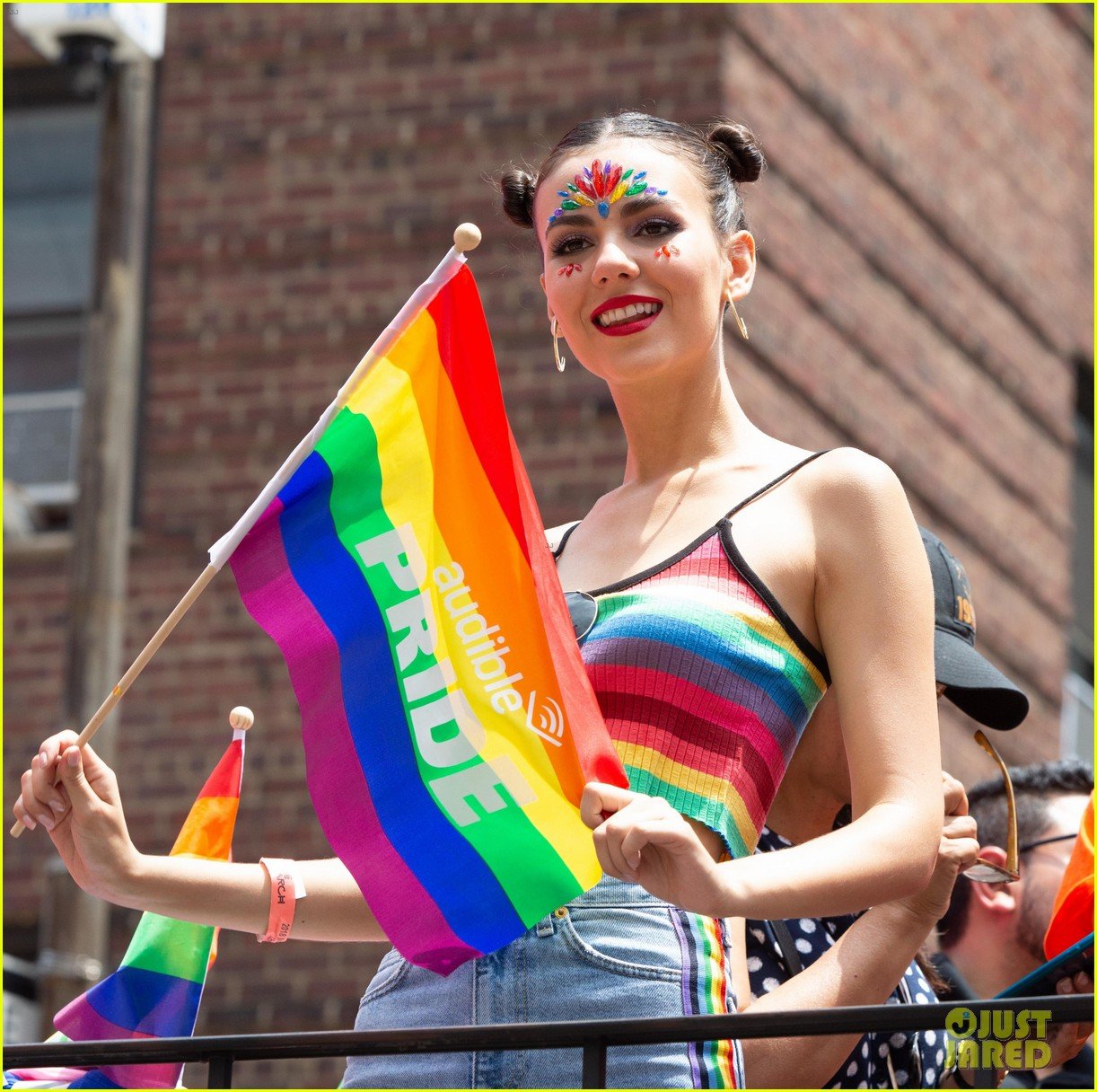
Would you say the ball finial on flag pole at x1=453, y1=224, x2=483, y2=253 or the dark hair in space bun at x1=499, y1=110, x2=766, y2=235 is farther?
the dark hair in space bun at x1=499, y1=110, x2=766, y2=235

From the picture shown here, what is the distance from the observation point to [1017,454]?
10.5m

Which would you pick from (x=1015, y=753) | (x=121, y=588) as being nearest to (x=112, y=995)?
(x=121, y=588)

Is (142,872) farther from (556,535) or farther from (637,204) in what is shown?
(637,204)

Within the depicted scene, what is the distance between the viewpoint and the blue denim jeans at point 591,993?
2.61 meters

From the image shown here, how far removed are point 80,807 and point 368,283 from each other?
5.84 m

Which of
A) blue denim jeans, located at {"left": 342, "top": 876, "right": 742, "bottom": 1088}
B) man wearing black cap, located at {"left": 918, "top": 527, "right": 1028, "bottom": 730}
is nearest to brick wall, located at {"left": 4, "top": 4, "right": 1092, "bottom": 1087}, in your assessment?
man wearing black cap, located at {"left": 918, "top": 527, "right": 1028, "bottom": 730}

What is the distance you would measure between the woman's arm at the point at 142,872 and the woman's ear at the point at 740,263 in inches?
41.4

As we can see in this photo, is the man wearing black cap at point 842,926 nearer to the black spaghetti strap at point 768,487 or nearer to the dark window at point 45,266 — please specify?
the black spaghetti strap at point 768,487

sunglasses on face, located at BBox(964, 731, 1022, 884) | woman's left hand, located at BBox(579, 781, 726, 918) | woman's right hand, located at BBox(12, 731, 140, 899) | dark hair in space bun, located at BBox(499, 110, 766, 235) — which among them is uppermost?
dark hair in space bun, located at BBox(499, 110, 766, 235)

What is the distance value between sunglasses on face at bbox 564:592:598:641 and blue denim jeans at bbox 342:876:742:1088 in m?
0.37

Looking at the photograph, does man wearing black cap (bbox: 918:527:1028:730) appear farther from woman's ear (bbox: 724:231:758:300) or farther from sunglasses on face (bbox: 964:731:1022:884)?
woman's ear (bbox: 724:231:758:300)

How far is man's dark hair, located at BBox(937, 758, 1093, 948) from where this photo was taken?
484 centimetres

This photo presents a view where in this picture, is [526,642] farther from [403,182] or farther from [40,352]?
[40,352]

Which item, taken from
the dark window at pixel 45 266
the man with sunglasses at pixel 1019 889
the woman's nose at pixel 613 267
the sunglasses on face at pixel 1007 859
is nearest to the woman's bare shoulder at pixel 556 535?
the woman's nose at pixel 613 267
